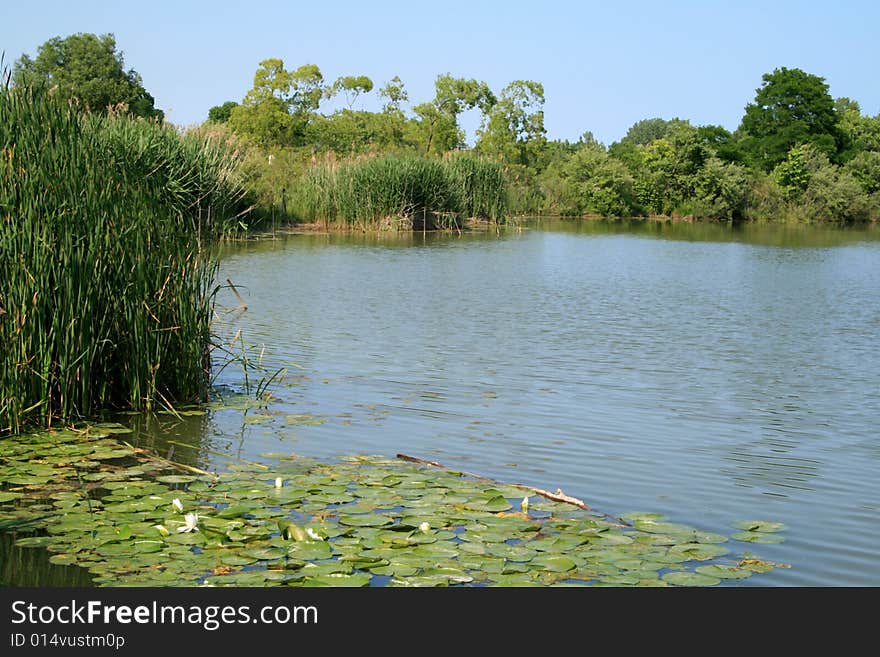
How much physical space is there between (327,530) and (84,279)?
292 centimetres

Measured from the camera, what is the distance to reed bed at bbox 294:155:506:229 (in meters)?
30.6

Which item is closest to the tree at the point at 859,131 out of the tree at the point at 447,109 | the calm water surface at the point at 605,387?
the tree at the point at 447,109

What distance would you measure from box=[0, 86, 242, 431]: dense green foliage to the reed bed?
74.7 feet

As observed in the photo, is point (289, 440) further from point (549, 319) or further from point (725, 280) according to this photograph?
point (725, 280)

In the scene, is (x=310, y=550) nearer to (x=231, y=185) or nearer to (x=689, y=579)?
(x=689, y=579)

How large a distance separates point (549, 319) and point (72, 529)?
9.63m

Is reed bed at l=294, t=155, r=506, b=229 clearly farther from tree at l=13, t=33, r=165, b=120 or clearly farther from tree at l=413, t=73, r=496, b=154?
tree at l=13, t=33, r=165, b=120

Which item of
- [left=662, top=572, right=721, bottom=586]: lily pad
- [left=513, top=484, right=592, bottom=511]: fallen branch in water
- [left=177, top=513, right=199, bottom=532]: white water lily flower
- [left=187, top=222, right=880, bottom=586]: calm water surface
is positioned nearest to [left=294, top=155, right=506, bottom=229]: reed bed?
[left=187, top=222, right=880, bottom=586]: calm water surface

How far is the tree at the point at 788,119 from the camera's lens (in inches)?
2495

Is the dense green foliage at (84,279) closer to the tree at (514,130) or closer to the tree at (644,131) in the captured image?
the tree at (514,130)

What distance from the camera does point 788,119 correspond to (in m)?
66.1

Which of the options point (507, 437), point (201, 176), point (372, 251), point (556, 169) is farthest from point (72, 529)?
point (556, 169)

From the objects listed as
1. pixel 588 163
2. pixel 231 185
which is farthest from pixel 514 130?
pixel 231 185

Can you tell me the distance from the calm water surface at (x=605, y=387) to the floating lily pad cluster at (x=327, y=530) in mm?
492
